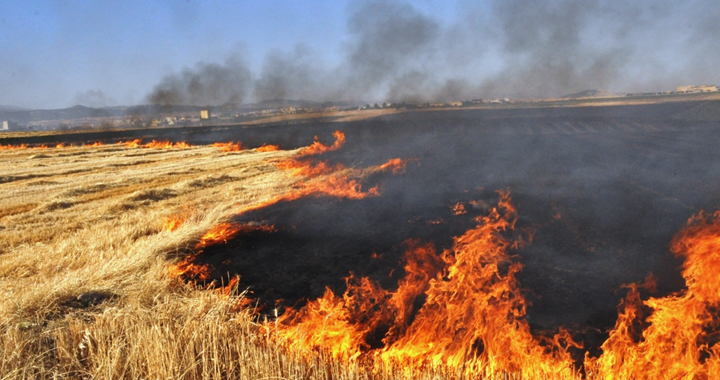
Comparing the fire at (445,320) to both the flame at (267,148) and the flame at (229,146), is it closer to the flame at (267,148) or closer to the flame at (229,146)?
the flame at (267,148)

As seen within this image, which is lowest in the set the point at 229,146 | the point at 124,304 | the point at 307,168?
the point at 124,304

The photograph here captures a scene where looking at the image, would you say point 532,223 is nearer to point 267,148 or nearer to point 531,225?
point 531,225

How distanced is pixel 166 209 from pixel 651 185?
9551 millimetres

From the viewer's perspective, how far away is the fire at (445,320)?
448 cm

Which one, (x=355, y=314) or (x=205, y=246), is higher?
(x=205, y=246)

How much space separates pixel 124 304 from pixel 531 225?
17.1ft

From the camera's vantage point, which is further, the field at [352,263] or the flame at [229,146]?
the flame at [229,146]

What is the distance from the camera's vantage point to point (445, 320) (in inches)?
201

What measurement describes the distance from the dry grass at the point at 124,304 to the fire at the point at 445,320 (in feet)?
1.58

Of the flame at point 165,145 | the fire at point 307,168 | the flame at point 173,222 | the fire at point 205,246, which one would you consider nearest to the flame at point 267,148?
the flame at point 165,145

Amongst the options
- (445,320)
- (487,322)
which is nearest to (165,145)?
(445,320)

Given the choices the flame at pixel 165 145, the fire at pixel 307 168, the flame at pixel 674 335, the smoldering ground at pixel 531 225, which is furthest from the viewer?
the flame at pixel 165 145

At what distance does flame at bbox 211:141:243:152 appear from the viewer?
2899 cm

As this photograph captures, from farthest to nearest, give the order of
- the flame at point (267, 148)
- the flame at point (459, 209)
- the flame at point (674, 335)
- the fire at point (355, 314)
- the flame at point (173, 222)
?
1. the flame at point (267, 148)
2. the flame at point (173, 222)
3. the flame at point (459, 209)
4. the fire at point (355, 314)
5. the flame at point (674, 335)
